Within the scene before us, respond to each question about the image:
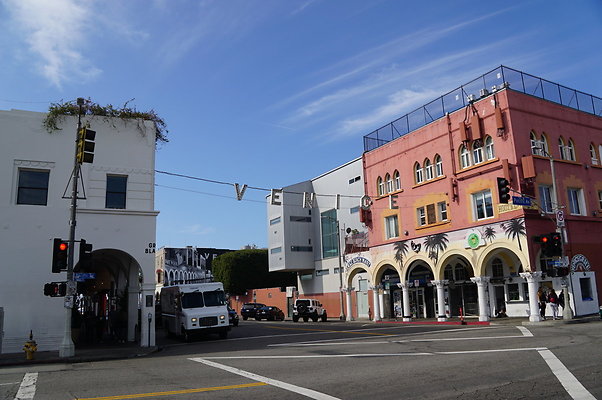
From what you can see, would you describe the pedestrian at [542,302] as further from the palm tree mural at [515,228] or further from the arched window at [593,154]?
the arched window at [593,154]

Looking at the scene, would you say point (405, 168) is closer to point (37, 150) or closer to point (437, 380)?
point (37, 150)

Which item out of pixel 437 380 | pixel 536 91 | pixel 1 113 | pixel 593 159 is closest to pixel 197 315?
pixel 1 113

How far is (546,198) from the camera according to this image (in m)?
29.8

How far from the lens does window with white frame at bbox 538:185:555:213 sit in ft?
96.3

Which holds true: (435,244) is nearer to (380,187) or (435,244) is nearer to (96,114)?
(380,187)

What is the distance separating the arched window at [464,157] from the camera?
105ft

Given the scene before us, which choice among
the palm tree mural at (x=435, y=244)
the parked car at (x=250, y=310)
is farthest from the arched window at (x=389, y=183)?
the parked car at (x=250, y=310)

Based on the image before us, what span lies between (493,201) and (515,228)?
2398 millimetres

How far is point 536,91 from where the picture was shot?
3131 cm

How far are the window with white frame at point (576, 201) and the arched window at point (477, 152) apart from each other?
5743 mm

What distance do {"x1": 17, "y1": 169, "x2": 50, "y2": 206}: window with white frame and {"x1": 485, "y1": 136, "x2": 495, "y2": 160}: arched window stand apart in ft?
79.3

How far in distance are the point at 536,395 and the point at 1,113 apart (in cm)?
2186

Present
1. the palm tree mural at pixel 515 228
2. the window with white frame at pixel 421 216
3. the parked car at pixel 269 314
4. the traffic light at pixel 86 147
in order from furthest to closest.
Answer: the parked car at pixel 269 314 < the window with white frame at pixel 421 216 < the palm tree mural at pixel 515 228 < the traffic light at pixel 86 147

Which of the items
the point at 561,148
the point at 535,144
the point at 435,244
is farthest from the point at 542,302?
the point at 561,148
